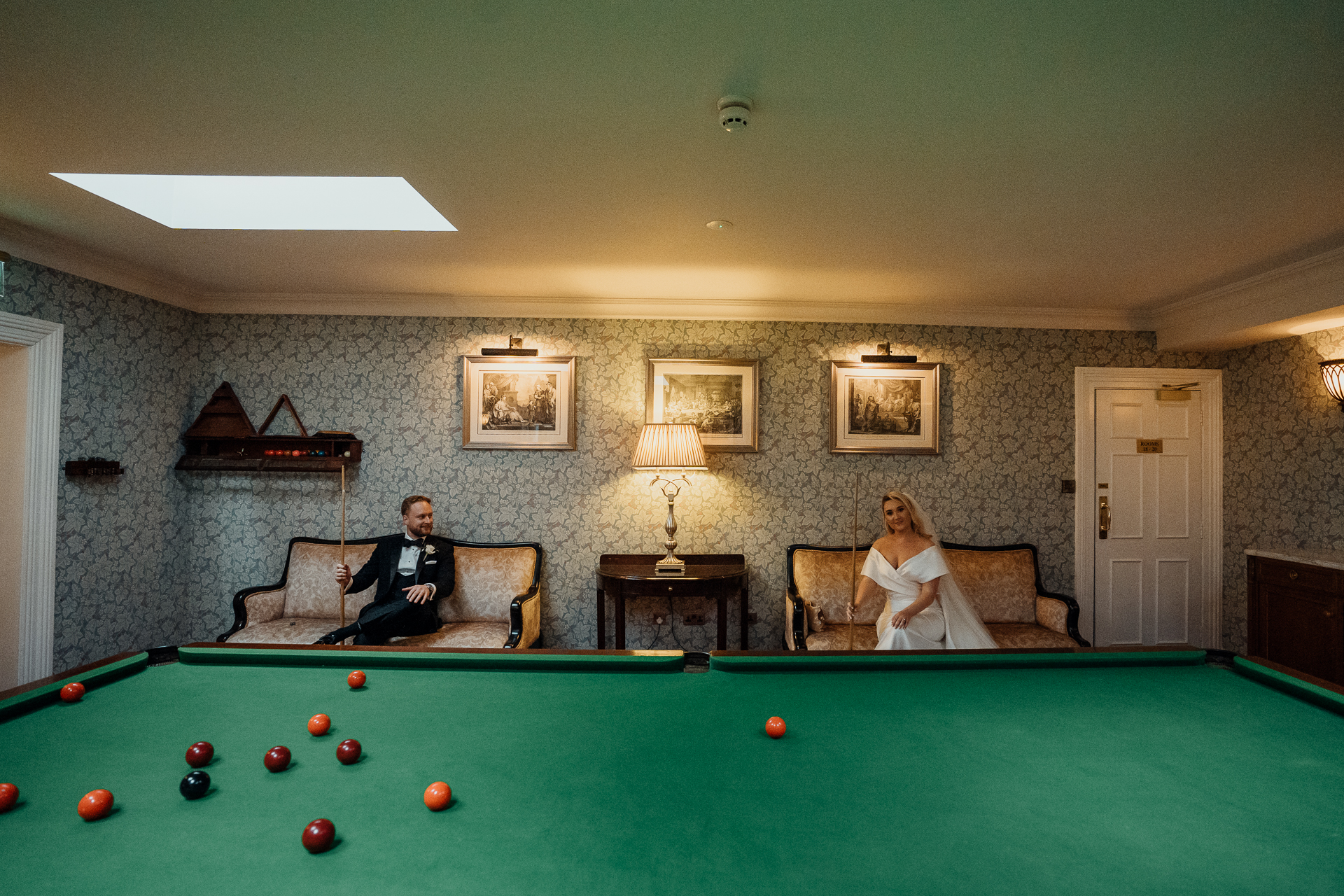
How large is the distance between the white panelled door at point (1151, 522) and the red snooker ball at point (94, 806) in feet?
17.5

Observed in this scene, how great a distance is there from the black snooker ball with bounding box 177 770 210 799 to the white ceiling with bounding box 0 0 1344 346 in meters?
1.72

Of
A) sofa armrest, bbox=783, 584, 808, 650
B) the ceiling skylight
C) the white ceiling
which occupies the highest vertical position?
the ceiling skylight

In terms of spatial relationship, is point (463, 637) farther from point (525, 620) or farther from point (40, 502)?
point (40, 502)

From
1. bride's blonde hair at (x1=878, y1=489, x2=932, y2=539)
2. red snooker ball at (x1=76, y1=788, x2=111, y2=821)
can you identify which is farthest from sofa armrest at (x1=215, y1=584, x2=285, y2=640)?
bride's blonde hair at (x1=878, y1=489, x2=932, y2=539)

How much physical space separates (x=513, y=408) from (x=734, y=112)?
2.91m

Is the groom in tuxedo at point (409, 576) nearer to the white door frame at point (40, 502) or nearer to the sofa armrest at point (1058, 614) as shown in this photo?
the white door frame at point (40, 502)

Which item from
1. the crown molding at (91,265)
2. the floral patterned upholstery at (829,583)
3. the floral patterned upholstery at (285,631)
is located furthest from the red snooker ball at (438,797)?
the crown molding at (91,265)

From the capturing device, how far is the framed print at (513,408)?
4477 millimetres

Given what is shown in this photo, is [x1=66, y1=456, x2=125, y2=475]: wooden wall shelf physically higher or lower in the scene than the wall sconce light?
lower

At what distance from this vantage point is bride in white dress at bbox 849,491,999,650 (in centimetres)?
338

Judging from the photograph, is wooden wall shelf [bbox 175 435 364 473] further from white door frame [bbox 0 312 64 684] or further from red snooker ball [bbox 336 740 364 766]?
red snooker ball [bbox 336 740 364 766]

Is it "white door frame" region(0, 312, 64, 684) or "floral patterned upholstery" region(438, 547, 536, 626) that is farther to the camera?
"floral patterned upholstery" region(438, 547, 536, 626)

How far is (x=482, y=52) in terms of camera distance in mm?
1771

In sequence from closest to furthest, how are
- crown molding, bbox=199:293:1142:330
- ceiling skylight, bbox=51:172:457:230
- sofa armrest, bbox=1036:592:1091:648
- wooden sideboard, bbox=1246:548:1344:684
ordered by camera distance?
ceiling skylight, bbox=51:172:457:230 → wooden sideboard, bbox=1246:548:1344:684 → sofa armrest, bbox=1036:592:1091:648 → crown molding, bbox=199:293:1142:330
